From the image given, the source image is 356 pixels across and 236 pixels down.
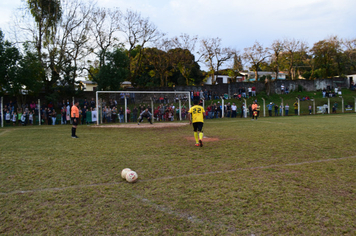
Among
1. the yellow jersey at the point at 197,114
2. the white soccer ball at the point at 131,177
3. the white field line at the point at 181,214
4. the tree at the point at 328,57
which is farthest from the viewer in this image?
the tree at the point at 328,57

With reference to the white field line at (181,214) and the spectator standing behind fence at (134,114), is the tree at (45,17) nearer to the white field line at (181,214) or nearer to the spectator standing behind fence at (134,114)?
the spectator standing behind fence at (134,114)

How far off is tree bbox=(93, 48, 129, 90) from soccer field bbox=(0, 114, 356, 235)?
22.5 m

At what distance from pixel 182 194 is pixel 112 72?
27.4 meters

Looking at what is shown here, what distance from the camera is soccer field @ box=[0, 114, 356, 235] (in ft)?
10.9

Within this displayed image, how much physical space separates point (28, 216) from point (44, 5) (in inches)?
1255

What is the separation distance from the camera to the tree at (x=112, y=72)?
2945 cm

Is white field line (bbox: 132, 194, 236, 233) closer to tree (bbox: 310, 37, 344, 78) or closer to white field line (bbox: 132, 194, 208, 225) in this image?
white field line (bbox: 132, 194, 208, 225)

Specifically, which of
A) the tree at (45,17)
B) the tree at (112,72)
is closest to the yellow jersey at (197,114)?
the tree at (112,72)

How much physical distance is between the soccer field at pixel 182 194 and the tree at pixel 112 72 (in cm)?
2248

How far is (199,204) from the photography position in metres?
3.99


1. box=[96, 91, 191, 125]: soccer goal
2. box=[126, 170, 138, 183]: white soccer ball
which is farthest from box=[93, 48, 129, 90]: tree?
box=[126, 170, 138, 183]: white soccer ball

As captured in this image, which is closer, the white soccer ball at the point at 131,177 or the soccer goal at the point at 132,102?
the white soccer ball at the point at 131,177

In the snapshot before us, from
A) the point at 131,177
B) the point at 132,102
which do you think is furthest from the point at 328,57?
the point at 131,177

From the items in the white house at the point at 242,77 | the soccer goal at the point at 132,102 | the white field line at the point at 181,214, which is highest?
the white house at the point at 242,77
